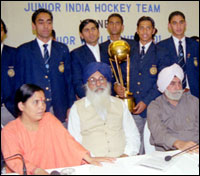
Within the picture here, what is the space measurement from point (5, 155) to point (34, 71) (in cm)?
132

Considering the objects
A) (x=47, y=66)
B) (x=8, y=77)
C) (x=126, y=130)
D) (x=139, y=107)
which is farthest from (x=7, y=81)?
(x=139, y=107)

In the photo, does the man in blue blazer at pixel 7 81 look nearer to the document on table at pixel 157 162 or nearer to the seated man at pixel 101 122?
the seated man at pixel 101 122

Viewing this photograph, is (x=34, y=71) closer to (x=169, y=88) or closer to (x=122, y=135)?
(x=122, y=135)

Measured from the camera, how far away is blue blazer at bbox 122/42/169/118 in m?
3.63

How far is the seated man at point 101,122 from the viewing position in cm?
279

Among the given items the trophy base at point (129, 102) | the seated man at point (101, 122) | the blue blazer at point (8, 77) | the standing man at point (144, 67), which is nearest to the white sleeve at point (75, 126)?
the seated man at point (101, 122)

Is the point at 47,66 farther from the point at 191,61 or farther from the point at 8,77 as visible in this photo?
the point at 191,61

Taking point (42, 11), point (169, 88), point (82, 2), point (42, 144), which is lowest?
point (42, 144)

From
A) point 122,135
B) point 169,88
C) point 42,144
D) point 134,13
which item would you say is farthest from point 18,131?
point 134,13

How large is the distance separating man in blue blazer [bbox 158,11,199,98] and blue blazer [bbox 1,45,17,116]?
1.75 meters

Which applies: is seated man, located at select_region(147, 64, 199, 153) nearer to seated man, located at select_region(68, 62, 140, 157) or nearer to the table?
seated man, located at select_region(68, 62, 140, 157)

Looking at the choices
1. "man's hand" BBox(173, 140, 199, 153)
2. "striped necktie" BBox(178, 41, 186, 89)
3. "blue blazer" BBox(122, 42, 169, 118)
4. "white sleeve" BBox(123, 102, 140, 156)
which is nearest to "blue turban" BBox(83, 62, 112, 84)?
"white sleeve" BBox(123, 102, 140, 156)

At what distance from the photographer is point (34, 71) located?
335cm

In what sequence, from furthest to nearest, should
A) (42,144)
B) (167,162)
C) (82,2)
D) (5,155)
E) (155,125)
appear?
(82,2)
(155,125)
(42,144)
(5,155)
(167,162)
